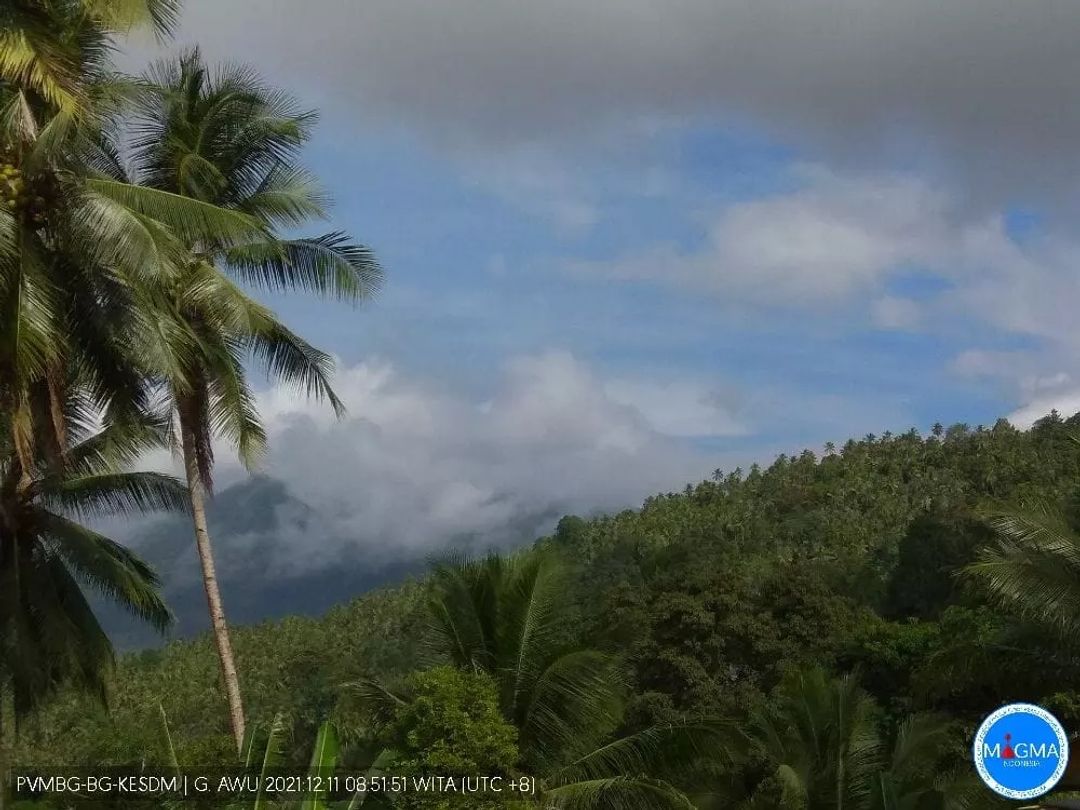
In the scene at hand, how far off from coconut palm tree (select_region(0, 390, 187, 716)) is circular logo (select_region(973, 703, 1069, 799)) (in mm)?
10706

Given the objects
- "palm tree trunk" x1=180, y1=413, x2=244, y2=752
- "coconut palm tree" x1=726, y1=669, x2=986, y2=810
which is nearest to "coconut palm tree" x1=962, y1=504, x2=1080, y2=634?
"coconut palm tree" x1=726, y1=669, x2=986, y2=810

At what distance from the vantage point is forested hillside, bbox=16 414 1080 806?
1566cm

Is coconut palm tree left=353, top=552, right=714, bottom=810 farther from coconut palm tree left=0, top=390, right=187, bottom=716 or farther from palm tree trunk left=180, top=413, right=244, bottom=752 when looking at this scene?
coconut palm tree left=0, top=390, right=187, bottom=716

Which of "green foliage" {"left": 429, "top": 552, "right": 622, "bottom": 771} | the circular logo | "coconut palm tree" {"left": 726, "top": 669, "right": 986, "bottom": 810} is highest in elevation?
"green foliage" {"left": 429, "top": 552, "right": 622, "bottom": 771}

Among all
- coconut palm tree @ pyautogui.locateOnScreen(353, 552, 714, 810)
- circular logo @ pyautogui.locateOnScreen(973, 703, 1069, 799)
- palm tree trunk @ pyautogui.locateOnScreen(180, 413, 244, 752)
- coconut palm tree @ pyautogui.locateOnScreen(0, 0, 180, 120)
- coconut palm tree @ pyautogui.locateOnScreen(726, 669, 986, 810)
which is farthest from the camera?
coconut palm tree @ pyautogui.locateOnScreen(726, 669, 986, 810)

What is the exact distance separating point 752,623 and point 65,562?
62.3 feet

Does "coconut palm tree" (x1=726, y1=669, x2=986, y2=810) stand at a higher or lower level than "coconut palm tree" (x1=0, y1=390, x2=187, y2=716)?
lower

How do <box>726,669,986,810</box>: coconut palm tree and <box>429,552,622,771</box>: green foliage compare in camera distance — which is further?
<box>726,669,986,810</box>: coconut palm tree

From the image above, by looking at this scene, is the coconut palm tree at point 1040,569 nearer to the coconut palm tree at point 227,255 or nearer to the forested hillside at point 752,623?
the forested hillside at point 752,623

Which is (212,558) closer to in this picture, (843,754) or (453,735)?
(453,735)

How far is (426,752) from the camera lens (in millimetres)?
12078

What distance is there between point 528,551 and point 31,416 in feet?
19.9

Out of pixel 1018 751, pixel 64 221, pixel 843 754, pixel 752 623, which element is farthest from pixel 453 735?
pixel 752 623

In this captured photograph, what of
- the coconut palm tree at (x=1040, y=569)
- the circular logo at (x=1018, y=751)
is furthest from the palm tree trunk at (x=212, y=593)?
the circular logo at (x=1018, y=751)
